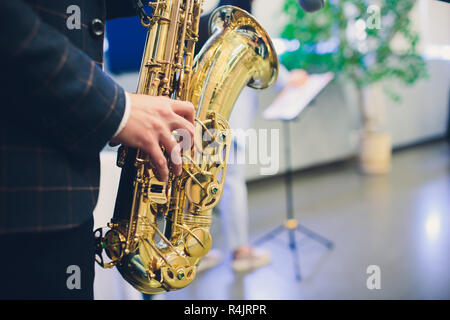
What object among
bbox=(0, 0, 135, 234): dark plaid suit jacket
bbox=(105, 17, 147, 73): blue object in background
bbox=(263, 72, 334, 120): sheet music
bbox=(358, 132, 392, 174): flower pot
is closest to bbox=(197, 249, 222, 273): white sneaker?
bbox=(263, 72, 334, 120): sheet music

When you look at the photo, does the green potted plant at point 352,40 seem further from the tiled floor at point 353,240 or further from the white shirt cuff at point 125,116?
the white shirt cuff at point 125,116

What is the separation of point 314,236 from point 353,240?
0.28 metres

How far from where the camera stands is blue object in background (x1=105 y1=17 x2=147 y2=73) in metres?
1.47

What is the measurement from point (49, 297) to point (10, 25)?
414 mm

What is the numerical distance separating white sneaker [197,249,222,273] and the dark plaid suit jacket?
192 centimetres

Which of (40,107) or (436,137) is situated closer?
(40,107)

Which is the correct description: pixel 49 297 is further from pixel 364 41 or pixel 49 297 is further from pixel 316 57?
pixel 364 41

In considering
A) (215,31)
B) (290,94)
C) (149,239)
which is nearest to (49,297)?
Answer: (149,239)

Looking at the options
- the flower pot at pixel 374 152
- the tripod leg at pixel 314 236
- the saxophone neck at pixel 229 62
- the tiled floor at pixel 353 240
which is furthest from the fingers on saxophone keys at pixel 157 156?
the flower pot at pixel 374 152

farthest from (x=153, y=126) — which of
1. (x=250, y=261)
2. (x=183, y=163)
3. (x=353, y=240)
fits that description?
(x=353, y=240)

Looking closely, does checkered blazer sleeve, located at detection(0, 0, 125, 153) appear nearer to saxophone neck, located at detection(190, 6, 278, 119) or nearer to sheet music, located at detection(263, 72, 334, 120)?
saxophone neck, located at detection(190, 6, 278, 119)

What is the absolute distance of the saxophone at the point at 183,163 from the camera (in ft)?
2.87

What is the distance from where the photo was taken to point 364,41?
410 cm

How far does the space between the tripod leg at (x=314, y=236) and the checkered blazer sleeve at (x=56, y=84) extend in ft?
7.70
